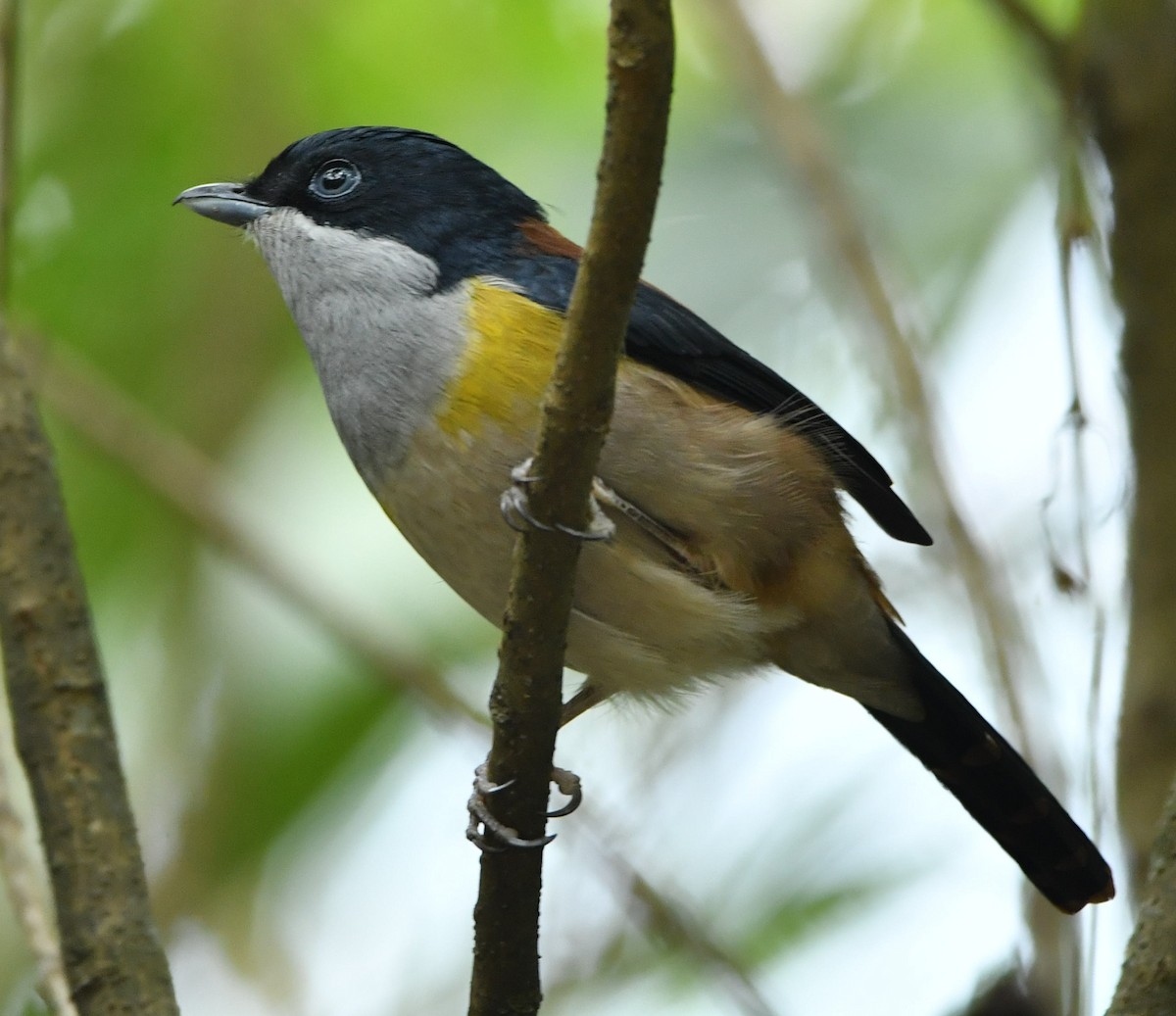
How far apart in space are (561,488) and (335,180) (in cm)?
193

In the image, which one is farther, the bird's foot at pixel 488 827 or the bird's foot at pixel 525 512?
the bird's foot at pixel 488 827

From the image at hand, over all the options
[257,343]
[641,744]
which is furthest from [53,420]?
[641,744]

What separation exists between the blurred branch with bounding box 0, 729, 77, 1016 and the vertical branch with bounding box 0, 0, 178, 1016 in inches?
5.2

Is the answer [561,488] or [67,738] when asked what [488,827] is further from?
[67,738]

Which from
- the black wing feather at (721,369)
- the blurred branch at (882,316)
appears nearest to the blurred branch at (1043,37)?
the blurred branch at (882,316)

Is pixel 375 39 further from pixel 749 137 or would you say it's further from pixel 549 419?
pixel 549 419

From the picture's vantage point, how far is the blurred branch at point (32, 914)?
3379 millimetres

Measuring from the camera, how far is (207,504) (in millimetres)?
5055

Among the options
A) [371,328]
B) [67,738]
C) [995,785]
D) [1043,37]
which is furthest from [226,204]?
[995,785]

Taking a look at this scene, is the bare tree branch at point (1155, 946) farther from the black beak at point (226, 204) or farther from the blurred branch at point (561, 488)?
the black beak at point (226, 204)

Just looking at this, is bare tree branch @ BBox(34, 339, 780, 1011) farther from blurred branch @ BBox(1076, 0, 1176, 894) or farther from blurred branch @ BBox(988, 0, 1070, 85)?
blurred branch @ BBox(988, 0, 1070, 85)

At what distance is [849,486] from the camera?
14.8 ft

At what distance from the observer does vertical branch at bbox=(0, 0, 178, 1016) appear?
3.28m

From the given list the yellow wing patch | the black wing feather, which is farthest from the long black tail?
the yellow wing patch
